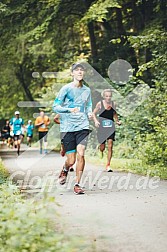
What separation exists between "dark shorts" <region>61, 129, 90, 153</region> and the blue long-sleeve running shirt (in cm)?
7

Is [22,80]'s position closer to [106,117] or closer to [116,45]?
[116,45]

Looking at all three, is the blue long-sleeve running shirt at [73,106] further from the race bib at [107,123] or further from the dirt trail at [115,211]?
the race bib at [107,123]

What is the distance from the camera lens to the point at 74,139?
1037 cm

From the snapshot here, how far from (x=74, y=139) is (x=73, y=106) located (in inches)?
22.2

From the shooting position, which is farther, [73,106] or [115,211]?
[73,106]

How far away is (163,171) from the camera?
13.0 meters

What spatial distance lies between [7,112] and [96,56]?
3048 cm

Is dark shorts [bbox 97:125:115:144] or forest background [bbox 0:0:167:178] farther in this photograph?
forest background [bbox 0:0:167:178]

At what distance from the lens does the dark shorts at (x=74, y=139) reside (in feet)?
33.7

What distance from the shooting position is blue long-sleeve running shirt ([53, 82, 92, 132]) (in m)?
10.3

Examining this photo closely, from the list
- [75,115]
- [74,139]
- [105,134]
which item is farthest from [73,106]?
[105,134]

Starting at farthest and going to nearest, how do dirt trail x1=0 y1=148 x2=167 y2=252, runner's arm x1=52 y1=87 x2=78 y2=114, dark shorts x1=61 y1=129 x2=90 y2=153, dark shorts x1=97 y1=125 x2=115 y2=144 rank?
dark shorts x1=97 y1=125 x2=115 y2=144
dark shorts x1=61 y1=129 x2=90 y2=153
runner's arm x1=52 y1=87 x2=78 y2=114
dirt trail x1=0 y1=148 x2=167 y2=252

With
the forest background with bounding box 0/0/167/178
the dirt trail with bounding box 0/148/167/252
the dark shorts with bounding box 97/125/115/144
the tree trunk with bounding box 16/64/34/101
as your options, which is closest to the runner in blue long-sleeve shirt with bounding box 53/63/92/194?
the dirt trail with bounding box 0/148/167/252

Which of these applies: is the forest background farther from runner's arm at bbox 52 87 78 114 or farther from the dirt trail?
runner's arm at bbox 52 87 78 114
